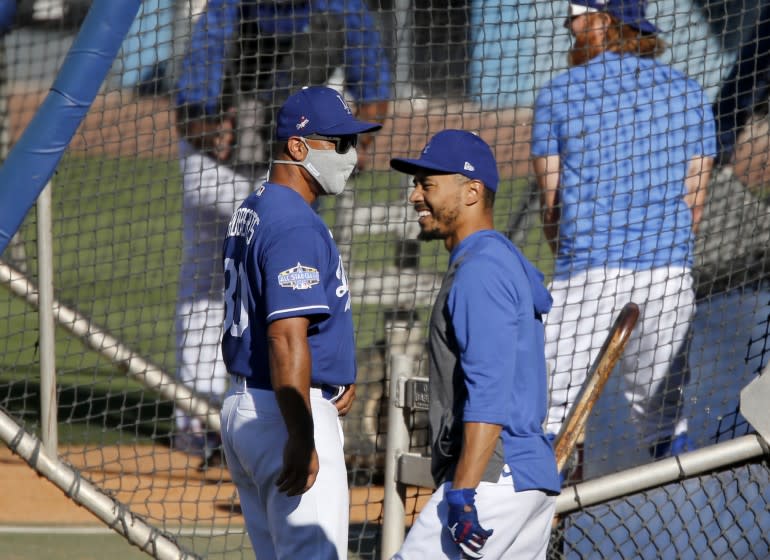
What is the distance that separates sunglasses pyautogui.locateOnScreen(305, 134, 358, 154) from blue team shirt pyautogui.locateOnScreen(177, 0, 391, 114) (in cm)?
222

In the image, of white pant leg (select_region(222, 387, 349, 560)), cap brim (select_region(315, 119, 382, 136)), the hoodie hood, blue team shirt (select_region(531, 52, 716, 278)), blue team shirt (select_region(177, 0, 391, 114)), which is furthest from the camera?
blue team shirt (select_region(177, 0, 391, 114))

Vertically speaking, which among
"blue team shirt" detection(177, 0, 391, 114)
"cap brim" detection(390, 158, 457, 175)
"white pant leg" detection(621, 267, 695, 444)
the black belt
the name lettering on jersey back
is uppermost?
"blue team shirt" detection(177, 0, 391, 114)

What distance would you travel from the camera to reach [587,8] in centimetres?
580

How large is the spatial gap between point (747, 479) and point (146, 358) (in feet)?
10.5

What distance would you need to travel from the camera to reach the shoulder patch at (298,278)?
3.68 metres

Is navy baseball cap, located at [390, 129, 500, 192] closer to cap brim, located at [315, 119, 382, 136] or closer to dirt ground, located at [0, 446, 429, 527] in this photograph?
cap brim, located at [315, 119, 382, 136]

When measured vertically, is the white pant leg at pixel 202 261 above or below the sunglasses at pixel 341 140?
below

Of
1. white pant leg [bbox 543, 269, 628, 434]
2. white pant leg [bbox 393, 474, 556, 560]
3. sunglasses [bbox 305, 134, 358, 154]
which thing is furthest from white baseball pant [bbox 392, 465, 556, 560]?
white pant leg [bbox 543, 269, 628, 434]

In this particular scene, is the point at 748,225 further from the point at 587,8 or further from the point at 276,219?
the point at 276,219

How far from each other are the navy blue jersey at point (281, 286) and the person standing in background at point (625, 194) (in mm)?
1988

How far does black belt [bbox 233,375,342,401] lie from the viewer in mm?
3867

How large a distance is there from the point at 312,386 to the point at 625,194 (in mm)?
2367

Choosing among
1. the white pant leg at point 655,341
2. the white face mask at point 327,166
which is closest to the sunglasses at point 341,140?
the white face mask at point 327,166

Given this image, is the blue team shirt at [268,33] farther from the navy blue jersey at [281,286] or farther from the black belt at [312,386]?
the black belt at [312,386]
